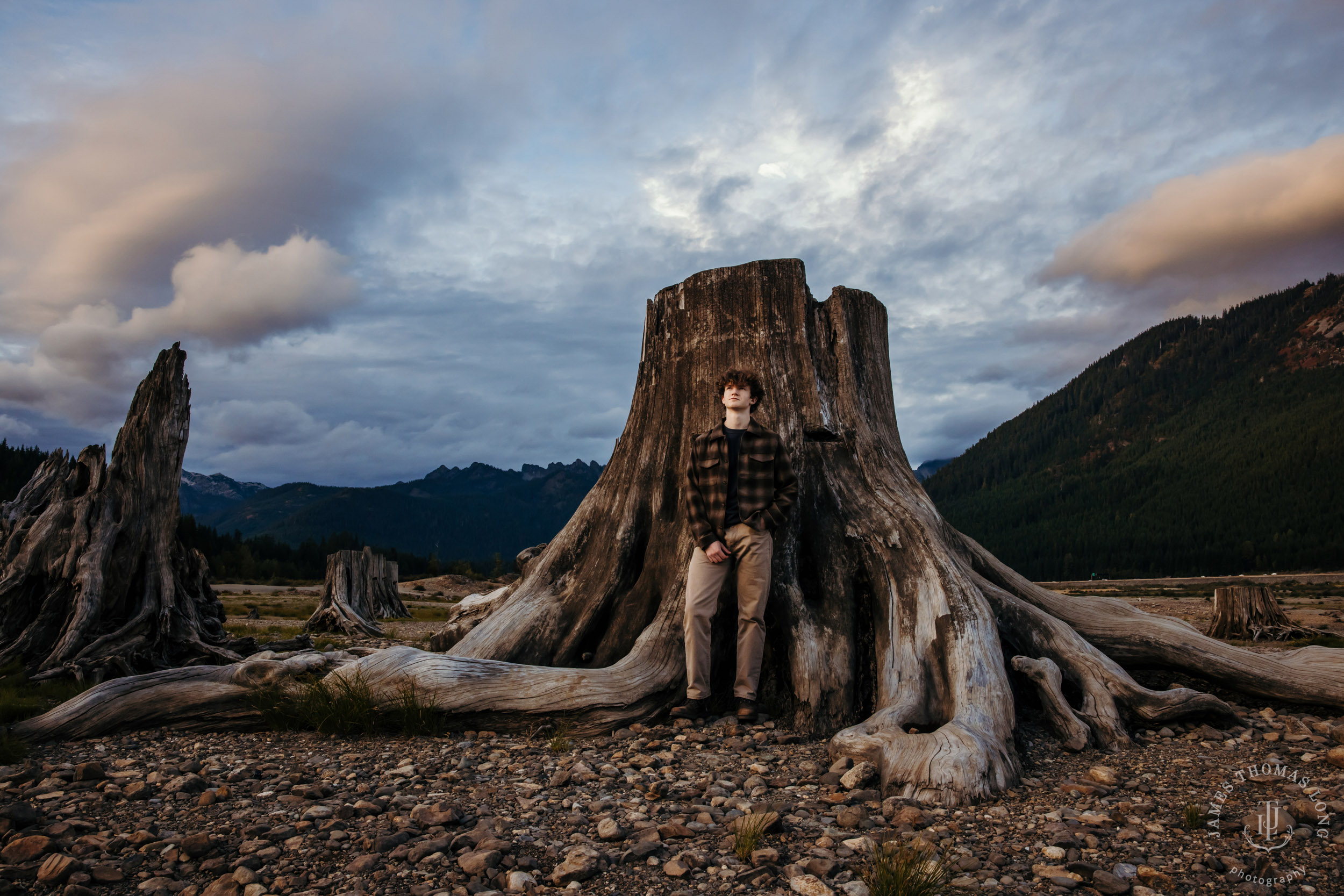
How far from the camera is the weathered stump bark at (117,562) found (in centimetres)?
920

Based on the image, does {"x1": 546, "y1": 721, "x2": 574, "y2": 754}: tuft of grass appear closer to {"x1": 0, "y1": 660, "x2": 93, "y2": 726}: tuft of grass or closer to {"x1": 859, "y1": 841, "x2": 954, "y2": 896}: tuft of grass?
{"x1": 859, "y1": 841, "x2": 954, "y2": 896}: tuft of grass

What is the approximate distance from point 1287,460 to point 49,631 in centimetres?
22461

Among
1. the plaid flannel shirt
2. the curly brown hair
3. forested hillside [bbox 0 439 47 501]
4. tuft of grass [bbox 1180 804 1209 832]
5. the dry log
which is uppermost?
forested hillside [bbox 0 439 47 501]

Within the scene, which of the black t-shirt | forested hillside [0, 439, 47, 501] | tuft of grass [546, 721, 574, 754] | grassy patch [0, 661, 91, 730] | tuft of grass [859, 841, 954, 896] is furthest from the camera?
forested hillside [0, 439, 47, 501]

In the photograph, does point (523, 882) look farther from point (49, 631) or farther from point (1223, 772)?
point (49, 631)

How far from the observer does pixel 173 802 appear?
446 centimetres

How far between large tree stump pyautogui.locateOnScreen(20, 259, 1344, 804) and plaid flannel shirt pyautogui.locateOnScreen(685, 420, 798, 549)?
28.5 inches

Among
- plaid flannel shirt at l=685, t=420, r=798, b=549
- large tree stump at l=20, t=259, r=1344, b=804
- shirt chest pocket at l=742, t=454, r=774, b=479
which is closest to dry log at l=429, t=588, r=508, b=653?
large tree stump at l=20, t=259, r=1344, b=804

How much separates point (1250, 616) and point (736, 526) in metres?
14.4

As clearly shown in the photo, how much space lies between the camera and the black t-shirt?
259 inches

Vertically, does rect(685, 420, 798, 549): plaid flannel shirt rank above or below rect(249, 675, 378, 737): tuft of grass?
above

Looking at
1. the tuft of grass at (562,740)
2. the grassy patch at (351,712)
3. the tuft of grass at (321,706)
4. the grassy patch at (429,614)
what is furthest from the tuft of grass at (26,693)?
the grassy patch at (429,614)

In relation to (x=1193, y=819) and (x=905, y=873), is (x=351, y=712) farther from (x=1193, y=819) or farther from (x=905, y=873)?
(x=1193, y=819)

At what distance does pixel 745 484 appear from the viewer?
6535 millimetres
